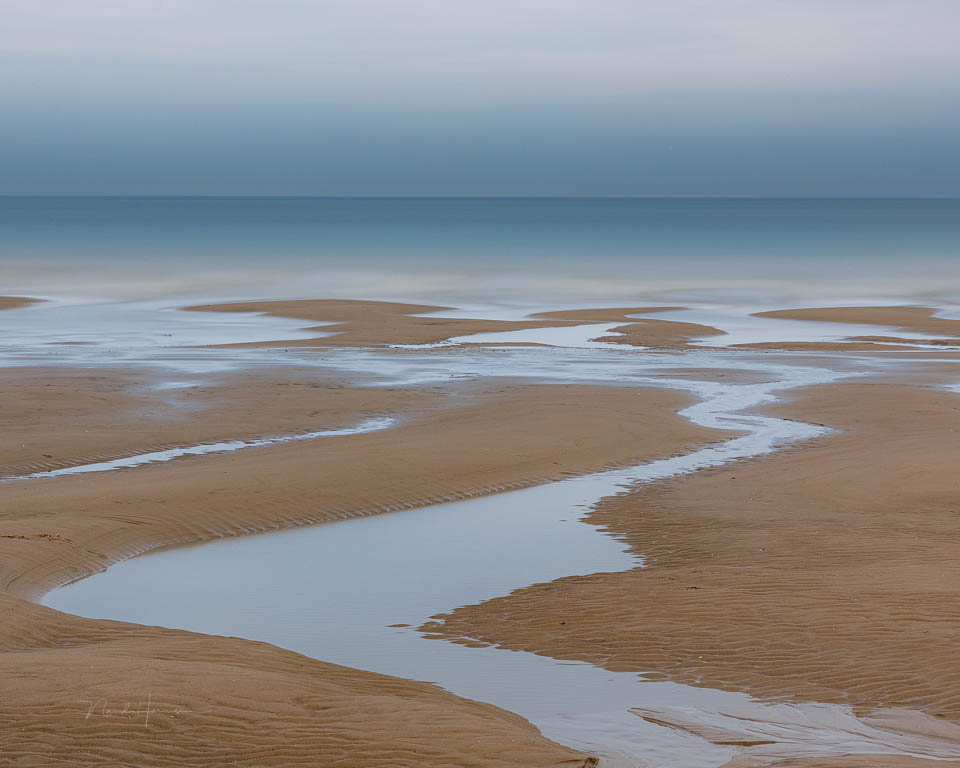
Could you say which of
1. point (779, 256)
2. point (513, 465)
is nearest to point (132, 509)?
point (513, 465)

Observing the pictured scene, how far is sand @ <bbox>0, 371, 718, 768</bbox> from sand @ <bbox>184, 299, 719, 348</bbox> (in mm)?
10012

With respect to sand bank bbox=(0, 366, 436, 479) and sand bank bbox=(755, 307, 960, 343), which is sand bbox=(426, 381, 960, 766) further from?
sand bank bbox=(755, 307, 960, 343)

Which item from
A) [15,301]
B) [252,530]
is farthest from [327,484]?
Result: [15,301]

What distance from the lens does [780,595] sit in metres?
9.46

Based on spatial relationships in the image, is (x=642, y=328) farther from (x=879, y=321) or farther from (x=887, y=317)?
(x=887, y=317)

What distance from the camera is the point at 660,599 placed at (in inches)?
376

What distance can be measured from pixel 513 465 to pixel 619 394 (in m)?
6.10

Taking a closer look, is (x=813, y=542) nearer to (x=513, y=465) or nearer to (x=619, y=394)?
(x=513, y=465)

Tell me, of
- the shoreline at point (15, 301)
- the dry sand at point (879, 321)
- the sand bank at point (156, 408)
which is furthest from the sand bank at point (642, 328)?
the shoreline at point (15, 301)

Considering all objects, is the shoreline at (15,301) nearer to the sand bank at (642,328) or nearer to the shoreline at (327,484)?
the sand bank at (642,328)

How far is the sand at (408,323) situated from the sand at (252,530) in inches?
394

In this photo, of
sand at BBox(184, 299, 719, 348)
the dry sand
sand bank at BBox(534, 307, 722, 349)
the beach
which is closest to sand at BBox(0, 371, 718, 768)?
the beach

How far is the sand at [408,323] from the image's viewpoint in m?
32.2

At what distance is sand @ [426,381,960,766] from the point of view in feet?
26.0
